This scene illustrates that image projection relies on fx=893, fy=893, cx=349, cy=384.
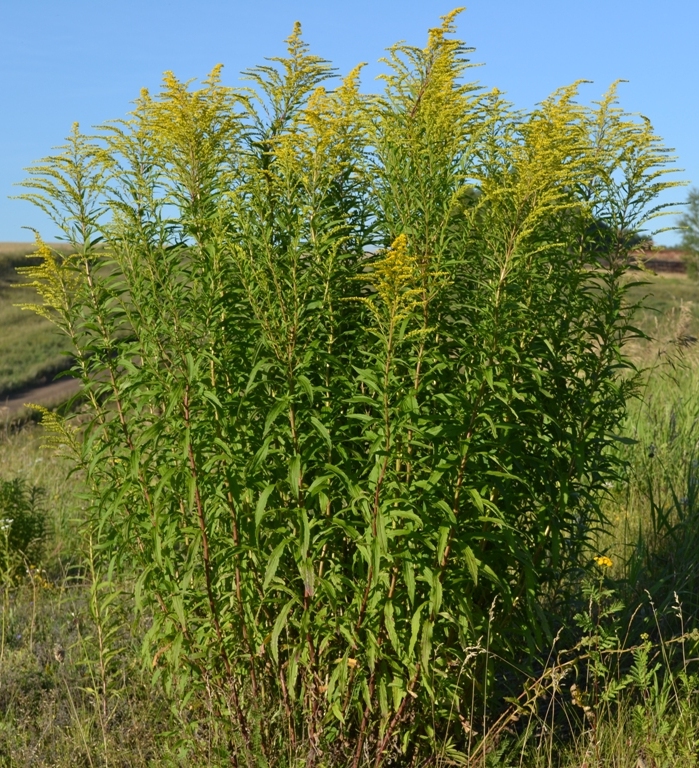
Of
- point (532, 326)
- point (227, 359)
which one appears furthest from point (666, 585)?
point (227, 359)

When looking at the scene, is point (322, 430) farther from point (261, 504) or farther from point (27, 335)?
point (27, 335)

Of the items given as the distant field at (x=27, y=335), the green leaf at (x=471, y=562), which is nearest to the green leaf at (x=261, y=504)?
the green leaf at (x=471, y=562)

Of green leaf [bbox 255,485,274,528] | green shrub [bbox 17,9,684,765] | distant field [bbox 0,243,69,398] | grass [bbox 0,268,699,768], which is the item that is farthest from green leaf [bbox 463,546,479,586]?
distant field [bbox 0,243,69,398]

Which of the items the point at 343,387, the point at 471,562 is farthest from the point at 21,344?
the point at 471,562

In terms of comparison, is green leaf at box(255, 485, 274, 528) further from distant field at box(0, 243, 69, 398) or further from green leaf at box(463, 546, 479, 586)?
distant field at box(0, 243, 69, 398)

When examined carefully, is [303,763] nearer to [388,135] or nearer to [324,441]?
[324,441]

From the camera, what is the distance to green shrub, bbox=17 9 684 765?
326 centimetres

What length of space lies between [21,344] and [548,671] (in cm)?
3427

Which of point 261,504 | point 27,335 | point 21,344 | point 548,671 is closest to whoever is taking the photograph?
point 261,504

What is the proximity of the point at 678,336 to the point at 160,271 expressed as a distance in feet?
15.8

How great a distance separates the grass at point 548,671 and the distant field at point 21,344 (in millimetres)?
22985

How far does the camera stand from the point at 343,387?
3469 millimetres

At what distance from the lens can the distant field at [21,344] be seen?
99.0 ft

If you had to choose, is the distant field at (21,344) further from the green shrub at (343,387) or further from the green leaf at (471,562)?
the green leaf at (471,562)
